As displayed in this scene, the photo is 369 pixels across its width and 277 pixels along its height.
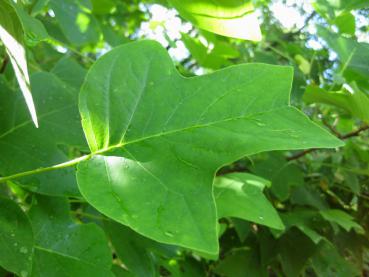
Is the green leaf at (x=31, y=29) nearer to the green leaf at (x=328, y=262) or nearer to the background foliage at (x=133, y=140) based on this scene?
the background foliage at (x=133, y=140)

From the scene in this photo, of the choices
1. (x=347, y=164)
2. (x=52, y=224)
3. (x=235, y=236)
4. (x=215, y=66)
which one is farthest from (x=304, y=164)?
(x=52, y=224)

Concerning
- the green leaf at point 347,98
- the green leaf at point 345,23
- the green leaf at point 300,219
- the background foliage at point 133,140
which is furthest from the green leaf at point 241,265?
the green leaf at point 345,23

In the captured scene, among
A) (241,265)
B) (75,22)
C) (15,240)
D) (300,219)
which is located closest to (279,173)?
(300,219)

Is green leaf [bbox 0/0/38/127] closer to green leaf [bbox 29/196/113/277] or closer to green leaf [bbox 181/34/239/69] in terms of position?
green leaf [bbox 29/196/113/277]

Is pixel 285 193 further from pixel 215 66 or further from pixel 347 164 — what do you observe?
pixel 215 66

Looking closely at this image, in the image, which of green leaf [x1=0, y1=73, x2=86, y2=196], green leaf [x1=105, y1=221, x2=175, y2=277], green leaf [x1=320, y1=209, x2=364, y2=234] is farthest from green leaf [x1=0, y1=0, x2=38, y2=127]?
green leaf [x1=320, y1=209, x2=364, y2=234]

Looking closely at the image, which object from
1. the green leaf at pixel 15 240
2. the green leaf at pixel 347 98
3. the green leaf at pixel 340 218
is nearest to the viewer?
the green leaf at pixel 15 240

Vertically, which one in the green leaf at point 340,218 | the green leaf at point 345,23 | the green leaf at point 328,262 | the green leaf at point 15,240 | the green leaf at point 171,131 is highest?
the green leaf at point 171,131
